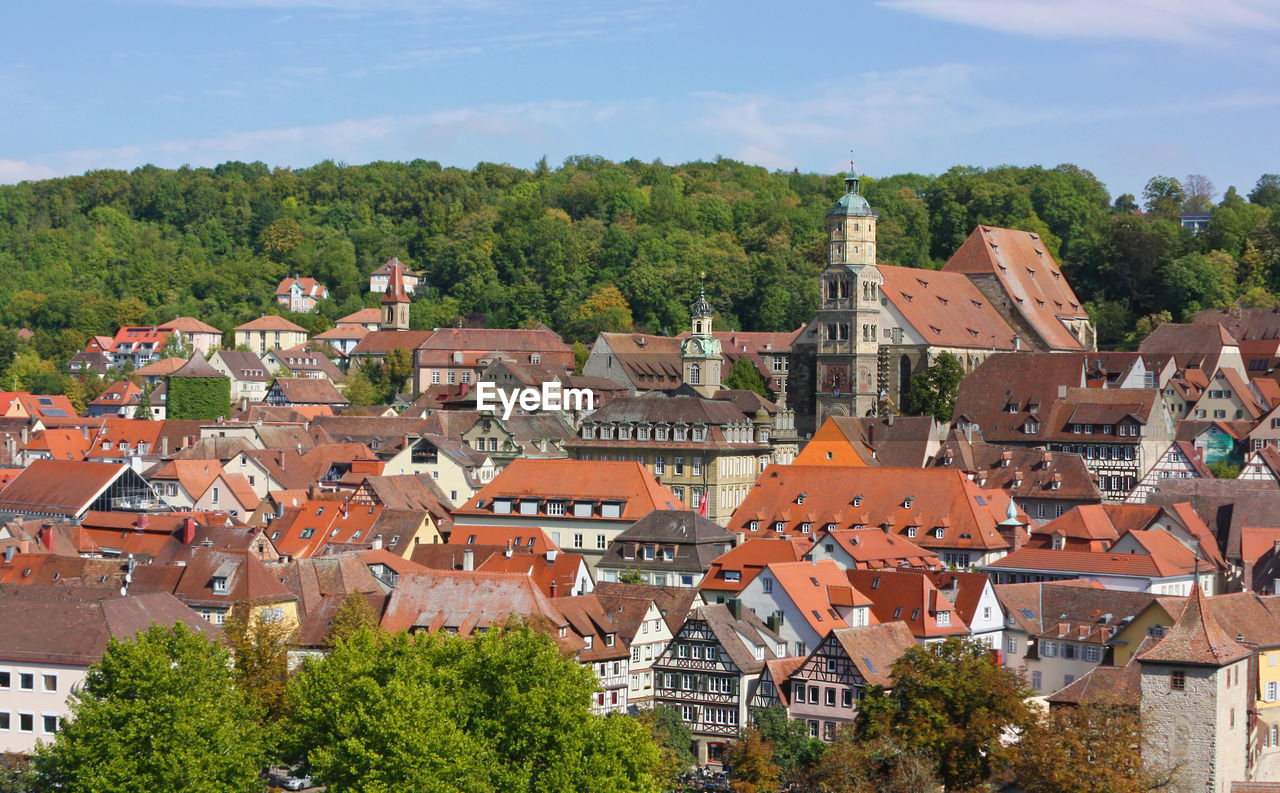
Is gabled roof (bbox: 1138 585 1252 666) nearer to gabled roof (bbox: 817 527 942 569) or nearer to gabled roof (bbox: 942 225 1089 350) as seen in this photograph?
gabled roof (bbox: 817 527 942 569)

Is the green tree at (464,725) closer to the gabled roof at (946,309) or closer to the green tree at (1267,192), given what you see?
the gabled roof at (946,309)

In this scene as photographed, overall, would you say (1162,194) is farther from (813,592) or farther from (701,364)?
(813,592)

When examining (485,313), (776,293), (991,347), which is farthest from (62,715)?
(485,313)

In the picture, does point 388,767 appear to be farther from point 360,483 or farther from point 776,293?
point 776,293

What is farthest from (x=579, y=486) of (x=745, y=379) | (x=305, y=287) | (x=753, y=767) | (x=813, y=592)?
(x=305, y=287)

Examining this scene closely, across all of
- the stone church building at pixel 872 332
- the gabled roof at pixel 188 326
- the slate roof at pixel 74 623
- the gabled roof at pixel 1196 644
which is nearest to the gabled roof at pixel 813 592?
the gabled roof at pixel 1196 644

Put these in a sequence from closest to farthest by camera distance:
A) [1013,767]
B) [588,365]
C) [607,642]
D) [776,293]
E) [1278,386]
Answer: [1013,767] → [607,642] → [1278,386] → [588,365] → [776,293]
